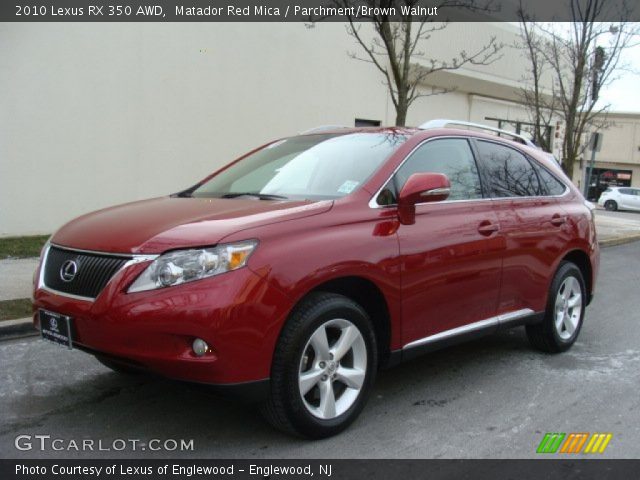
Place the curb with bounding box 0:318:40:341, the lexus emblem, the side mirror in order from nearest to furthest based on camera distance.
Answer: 1. the lexus emblem
2. the side mirror
3. the curb with bounding box 0:318:40:341

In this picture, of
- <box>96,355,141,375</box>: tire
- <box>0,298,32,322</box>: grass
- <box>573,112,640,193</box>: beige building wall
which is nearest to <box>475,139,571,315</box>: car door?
<box>96,355,141,375</box>: tire

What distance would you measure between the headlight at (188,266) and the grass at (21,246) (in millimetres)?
6004

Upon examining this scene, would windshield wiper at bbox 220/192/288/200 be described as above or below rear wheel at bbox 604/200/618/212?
above

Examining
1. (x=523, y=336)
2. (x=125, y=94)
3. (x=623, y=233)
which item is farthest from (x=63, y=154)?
(x=623, y=233)


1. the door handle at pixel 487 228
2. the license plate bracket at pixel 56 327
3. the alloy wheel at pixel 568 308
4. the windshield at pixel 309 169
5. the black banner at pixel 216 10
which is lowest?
the alloy wheel at pixel 568 308


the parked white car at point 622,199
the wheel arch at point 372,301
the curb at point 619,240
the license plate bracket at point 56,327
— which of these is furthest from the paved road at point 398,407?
the parked white car at point 622,199

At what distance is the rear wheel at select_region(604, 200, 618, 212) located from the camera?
111 ft

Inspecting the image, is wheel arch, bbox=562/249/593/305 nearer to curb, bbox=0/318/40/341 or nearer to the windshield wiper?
the windshield wiper

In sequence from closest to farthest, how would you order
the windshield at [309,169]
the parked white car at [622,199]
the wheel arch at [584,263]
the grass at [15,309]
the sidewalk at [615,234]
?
the windshield at [309,169] < the wheel arch at [584,263] < the grass at [15,309] < the sidewalk at [615,234] < the parked white car at [622,199]

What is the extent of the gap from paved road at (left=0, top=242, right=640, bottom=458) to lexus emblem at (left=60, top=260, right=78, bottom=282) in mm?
830

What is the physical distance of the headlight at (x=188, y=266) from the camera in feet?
10.2

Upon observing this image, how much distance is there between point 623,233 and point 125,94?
1308 centimetres

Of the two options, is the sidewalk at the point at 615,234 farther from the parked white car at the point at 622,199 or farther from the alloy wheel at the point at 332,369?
the parked white car at the point at 622,199

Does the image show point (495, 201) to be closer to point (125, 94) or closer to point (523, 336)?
point (523, 336)
